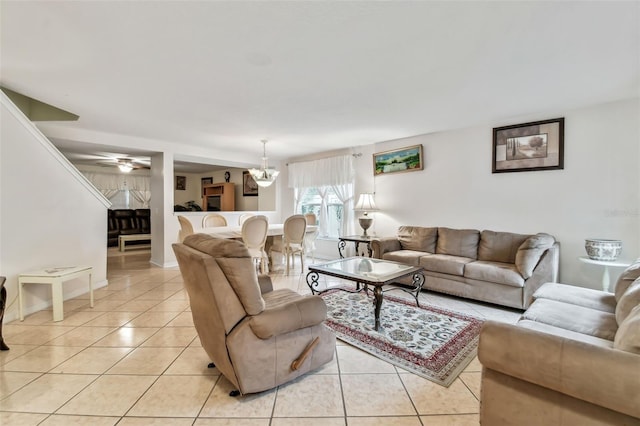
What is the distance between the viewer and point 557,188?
135 inches

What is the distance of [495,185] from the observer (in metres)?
3.90

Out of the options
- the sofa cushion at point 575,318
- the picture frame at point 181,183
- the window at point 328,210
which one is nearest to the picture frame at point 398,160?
the window at point 328,210

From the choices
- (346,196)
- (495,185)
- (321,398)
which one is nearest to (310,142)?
(346,196)

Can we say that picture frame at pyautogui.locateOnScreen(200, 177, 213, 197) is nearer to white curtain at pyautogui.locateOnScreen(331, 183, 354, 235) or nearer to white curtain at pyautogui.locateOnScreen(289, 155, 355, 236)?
white curtain at pyautogui.locateOnScreen(289, 155, 355, 236)

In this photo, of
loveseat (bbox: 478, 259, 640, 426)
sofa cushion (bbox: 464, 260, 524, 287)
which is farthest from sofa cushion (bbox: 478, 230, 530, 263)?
loveseat (bbox: 478, 259, 640, 426)

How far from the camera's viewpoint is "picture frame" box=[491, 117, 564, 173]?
11.3 feet

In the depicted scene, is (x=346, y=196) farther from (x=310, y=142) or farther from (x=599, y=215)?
(x=599, y=215)

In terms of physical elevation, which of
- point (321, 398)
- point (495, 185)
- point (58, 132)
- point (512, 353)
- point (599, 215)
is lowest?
point (321, 398)

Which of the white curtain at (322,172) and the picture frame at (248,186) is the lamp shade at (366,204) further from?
the picture frame at (248,186)

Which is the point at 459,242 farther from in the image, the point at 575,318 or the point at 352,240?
the point at 575,318

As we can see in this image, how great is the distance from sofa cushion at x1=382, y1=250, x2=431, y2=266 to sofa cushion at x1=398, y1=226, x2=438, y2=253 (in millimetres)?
135

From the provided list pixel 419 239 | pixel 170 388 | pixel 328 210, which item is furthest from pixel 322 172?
pixel 170 388

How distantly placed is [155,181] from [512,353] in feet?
19.9

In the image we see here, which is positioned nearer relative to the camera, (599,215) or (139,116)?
(599,215)
